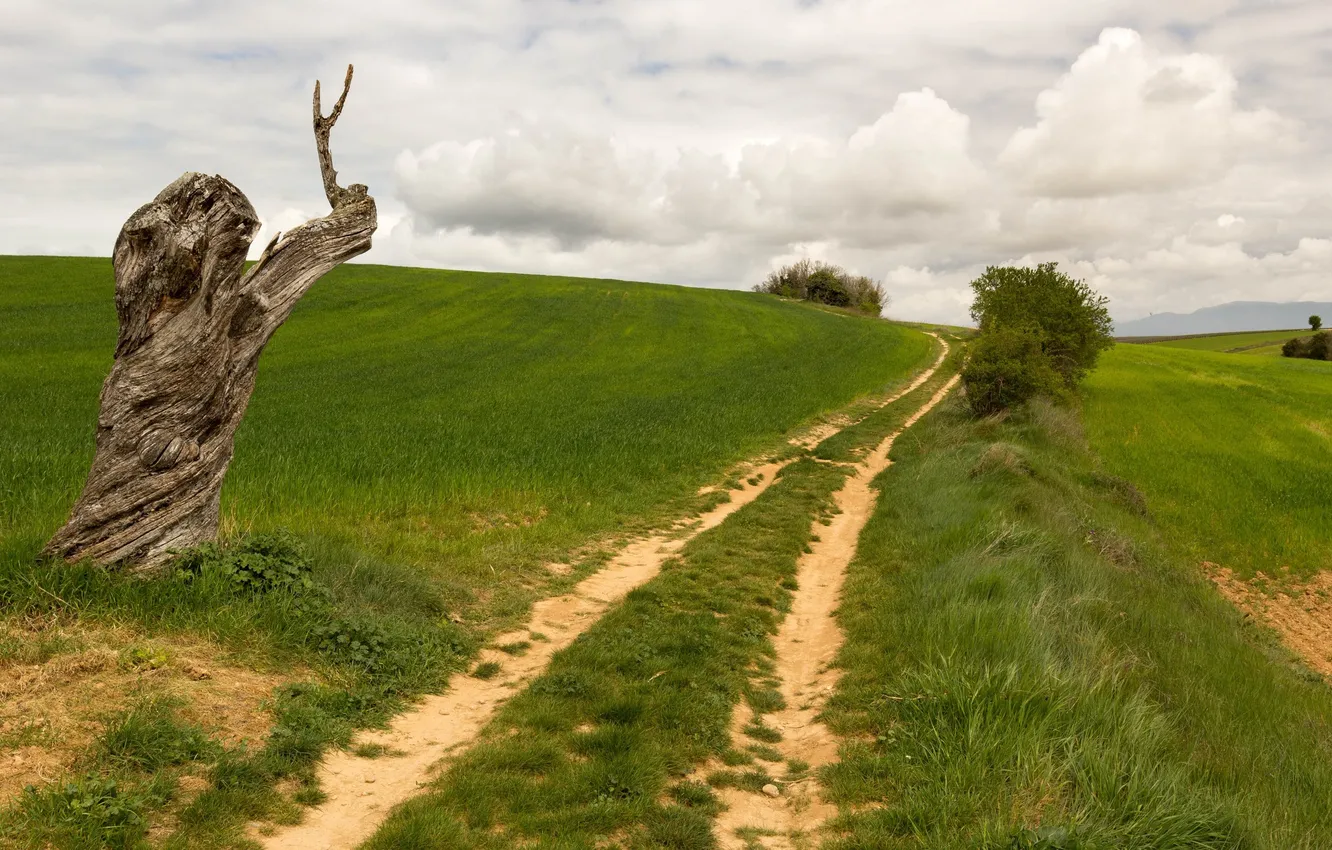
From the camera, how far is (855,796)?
200 inches

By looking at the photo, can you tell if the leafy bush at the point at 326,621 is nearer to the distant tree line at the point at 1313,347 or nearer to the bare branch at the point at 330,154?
the bare branch at the point at 330,154

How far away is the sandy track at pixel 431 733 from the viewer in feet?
15.2

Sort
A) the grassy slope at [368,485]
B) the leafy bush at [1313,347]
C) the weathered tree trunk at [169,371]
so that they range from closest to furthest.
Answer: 1. the grassy slope at [368,485]
2. the weathered tree trunk at [169,371]
3. the leafy bush at [1313,347]

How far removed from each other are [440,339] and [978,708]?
132ft

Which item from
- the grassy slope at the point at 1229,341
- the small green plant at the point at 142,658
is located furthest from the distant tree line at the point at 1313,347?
the small green plant at the point at 142,658

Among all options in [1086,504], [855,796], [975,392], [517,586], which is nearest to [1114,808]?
[855,796]

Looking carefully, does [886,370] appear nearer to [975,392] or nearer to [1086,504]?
[975,392]

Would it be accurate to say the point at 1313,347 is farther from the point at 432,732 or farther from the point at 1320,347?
the point at 432,732

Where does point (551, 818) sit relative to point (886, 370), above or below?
below

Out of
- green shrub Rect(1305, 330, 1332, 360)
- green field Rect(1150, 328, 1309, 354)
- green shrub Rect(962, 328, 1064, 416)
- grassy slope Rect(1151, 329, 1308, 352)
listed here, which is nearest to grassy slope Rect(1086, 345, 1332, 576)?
green shrub Rect(962, 328, 1064, 416)

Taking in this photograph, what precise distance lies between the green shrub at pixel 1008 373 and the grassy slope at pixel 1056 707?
1292cm

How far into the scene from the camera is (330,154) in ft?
25.5

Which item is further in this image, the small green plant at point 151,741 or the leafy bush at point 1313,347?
the leafy bush at point 1313,347

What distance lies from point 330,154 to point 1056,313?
94.6 feet
